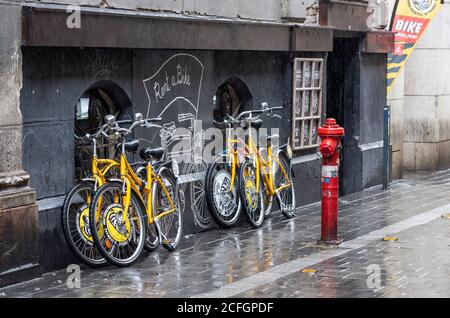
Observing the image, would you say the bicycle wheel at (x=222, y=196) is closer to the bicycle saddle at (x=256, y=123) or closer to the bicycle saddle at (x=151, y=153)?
the bicycle saddle at (x=256, y=123)

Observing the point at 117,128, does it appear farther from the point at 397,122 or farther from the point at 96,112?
the point at 397,122

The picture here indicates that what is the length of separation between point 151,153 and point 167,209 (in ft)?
2.21

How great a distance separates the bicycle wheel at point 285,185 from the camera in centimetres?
1359

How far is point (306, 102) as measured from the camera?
50.0ft

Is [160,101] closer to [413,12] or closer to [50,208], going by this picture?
[50,208]

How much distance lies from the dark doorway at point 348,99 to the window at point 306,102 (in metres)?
1.36

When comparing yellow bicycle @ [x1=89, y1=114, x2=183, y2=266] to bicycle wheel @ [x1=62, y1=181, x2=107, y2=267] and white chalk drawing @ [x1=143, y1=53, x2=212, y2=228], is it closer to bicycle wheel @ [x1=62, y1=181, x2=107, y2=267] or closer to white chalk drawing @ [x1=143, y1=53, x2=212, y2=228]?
bicycle wheel @ [x1=62, y1=181, x2=107, y2=267]

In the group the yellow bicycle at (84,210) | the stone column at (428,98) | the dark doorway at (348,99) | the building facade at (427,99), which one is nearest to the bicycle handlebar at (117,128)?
the yellow bicycle at (84,210)

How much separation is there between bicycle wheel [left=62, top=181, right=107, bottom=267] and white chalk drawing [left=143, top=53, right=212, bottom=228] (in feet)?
5.72

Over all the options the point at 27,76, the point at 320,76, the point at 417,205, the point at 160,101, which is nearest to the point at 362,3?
the point at 320,76

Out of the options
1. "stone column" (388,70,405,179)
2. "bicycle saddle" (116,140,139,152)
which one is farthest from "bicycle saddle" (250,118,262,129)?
"stone column" (388,70,405,179)

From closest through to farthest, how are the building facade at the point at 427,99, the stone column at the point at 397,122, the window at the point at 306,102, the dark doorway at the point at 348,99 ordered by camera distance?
the window at the point at 306,102, the dark doorway at the point at 348,99, the stone column at the point at 397,122, the building facade at the point at 427,99

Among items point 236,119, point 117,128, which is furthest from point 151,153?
point 236,119

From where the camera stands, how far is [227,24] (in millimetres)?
12750
